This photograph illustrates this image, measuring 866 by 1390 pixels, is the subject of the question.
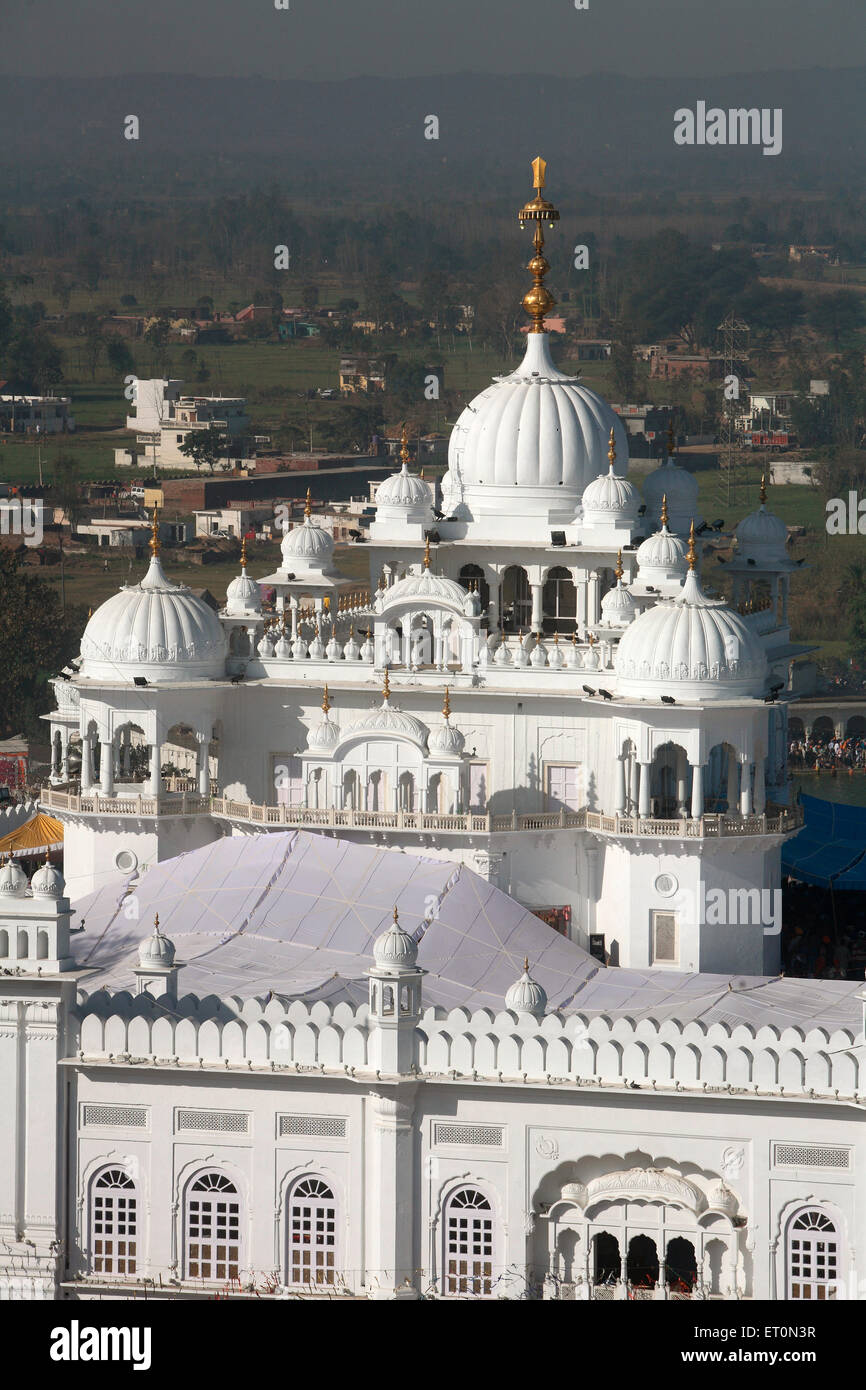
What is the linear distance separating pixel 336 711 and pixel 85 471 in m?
67.9

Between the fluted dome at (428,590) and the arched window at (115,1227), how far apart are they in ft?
48.3

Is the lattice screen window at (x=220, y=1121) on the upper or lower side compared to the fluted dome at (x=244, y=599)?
lower

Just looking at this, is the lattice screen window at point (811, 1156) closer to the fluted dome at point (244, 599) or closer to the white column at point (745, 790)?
the white column at point (745, 790)

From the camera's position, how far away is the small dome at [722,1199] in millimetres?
31250

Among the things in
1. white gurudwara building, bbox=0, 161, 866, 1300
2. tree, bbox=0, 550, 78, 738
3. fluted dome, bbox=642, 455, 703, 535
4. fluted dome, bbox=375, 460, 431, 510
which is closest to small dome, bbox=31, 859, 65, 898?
white gurudwara building, bbox=0, 161, 866, 1300

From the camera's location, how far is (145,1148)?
32250 millimetres

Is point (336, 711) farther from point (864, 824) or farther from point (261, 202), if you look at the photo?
point (261, 202)

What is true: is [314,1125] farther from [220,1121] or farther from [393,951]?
[393,951]

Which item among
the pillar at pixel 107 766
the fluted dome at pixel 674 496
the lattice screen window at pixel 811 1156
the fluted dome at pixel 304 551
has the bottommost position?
the lattice screen window at pixel 811 1156

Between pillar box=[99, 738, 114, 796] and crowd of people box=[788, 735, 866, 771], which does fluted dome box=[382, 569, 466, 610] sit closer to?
pillar box=[99, 738, 114, 796]

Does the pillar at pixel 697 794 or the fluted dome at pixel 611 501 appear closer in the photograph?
the pillar at pixel 697 794

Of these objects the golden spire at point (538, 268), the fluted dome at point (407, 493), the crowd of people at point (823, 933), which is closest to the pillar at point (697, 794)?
the crowd of people at point (823, 933)

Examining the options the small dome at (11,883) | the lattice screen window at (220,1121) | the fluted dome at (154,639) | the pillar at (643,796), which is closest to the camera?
the lattice screen window at (220,1121)
